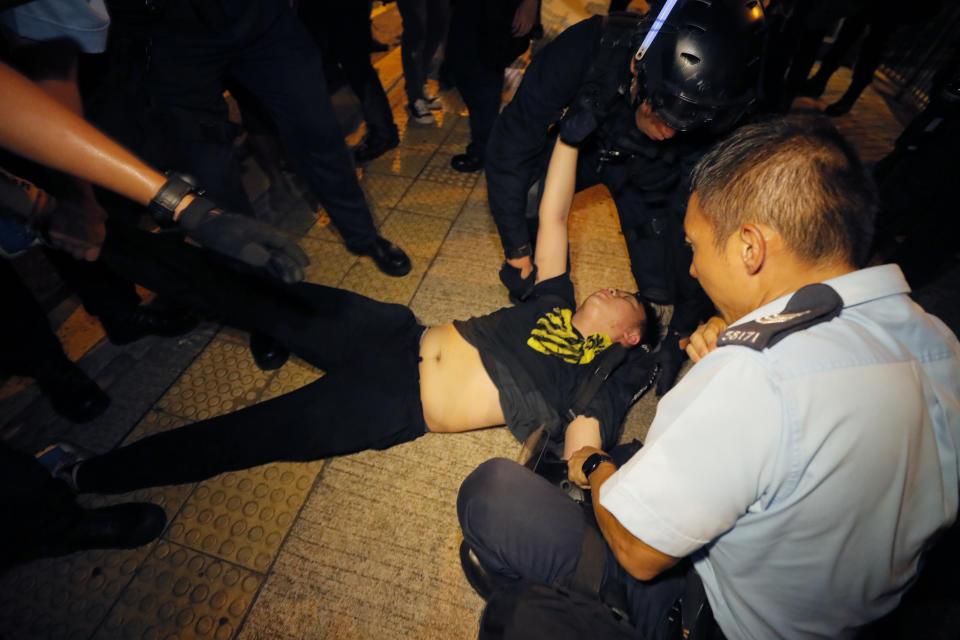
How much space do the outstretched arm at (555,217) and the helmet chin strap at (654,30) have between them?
1.89 feet

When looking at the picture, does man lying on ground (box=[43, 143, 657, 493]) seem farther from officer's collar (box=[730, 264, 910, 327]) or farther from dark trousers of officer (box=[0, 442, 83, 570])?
officer's collar (box=[730, 264, 910, 327])

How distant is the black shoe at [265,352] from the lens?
244 centimetres

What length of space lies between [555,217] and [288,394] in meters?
1.64

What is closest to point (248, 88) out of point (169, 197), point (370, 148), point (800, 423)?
point (169, 197)

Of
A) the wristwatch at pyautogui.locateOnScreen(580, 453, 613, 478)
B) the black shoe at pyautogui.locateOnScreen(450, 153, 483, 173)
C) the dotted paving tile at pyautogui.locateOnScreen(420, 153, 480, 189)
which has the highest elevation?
the wristwatch at pyautogui.locateOnScreen(580, 453, 613, 478)

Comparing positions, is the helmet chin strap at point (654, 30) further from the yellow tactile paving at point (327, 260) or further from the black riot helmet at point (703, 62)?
the yellow tactile paving at point (327, 260)

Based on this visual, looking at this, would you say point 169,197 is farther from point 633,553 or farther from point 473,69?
point 473,69

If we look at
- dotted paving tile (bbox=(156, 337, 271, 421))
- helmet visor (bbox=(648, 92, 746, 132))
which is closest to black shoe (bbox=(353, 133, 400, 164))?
dotted paving tile (bbox=(156, 337, 271, 421))

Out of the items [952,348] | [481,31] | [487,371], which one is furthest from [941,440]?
[481,31]

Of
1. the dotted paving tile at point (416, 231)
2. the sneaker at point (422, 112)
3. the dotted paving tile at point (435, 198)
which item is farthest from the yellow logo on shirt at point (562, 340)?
the sneaker at point (422, 112)

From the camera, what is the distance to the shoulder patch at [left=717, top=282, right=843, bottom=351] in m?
0.87

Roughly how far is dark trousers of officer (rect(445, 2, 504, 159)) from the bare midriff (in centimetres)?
250

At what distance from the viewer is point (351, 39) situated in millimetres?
3438

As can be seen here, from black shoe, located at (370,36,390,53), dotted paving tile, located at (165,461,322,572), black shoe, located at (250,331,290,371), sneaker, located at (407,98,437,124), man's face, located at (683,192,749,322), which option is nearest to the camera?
man's face, located at (683,192,749,322)
